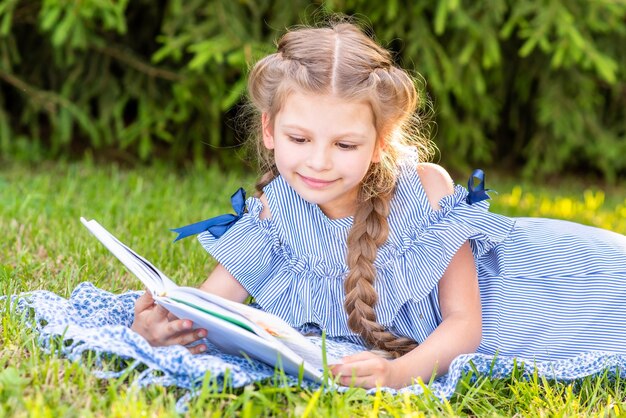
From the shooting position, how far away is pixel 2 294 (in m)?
2.40

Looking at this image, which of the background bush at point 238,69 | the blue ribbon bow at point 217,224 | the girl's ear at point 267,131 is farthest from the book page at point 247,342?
the background bush at point 238,69

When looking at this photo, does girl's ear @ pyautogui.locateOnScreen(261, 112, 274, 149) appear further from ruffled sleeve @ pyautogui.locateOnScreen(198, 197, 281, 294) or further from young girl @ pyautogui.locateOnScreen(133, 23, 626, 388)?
ruffled sleeve @ pyautogui.locateOnScreen(198, 197, 281, 294)

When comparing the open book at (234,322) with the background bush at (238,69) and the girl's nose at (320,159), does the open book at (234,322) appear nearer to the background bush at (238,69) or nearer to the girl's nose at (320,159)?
the girl's nose at (320,159)

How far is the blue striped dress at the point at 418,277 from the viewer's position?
2418 mm

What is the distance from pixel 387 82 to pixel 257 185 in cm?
56

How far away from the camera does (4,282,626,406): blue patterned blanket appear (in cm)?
188

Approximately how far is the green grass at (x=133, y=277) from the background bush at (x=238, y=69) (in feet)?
1.01

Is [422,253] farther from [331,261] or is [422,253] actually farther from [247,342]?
[247,342]

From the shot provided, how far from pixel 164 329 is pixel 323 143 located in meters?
0.59

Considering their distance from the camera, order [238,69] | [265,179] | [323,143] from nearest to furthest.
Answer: [323,143] → [265,179] → [238,69]

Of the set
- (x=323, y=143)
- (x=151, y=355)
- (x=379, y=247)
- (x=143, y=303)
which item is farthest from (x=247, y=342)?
(x=379, y=247)

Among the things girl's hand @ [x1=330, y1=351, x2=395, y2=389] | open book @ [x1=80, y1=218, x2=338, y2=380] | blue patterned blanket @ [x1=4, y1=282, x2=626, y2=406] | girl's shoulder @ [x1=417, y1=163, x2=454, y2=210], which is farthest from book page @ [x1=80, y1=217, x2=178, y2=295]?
girl's shoulder @ [x1=417, y1=163, x2=454, y2=210]

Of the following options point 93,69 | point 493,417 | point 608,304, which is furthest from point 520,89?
point 493,417

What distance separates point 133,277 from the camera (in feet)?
9.24
